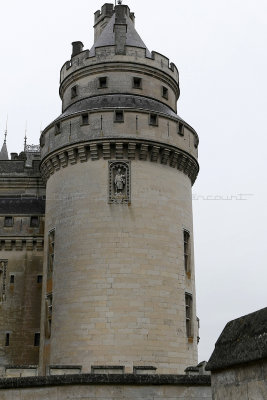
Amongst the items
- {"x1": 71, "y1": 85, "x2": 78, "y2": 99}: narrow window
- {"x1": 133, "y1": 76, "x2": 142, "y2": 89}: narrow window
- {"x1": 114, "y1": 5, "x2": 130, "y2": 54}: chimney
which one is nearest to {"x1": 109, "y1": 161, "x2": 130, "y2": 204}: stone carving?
{"x1": 133, "y1": 76, "x2": 142, "y2": 89}: narrow window

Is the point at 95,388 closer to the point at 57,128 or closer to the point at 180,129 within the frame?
the point at 57,128

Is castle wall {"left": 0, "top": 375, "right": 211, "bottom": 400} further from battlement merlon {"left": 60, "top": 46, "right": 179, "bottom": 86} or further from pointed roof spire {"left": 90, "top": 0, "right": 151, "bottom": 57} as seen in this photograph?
pointed roof spire {"left": 90, "top": 0, "right": 151, "bottom": 57}

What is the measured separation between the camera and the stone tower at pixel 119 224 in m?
20.5

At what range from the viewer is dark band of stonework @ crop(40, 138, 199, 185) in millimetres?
22531

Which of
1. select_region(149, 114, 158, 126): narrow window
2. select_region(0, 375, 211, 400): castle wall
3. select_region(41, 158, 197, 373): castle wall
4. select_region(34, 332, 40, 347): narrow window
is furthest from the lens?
select_region(34, 332, 40, 347): narrow window

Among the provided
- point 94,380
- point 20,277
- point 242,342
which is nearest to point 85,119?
point 20,277

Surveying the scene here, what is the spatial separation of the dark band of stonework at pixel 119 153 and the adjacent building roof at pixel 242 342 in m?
14.9

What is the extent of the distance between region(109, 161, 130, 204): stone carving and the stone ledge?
27.9ft

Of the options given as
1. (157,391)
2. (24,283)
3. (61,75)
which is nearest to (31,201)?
(24,283)

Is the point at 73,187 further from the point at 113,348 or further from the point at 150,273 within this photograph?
the point at 113,348

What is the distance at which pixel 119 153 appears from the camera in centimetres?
2259

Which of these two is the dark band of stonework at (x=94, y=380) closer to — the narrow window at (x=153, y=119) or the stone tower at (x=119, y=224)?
the stone tower at (x=119, y=224)

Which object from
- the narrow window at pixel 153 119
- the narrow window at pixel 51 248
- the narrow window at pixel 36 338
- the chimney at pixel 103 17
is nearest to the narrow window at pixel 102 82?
the narrow window at pixel 153 119

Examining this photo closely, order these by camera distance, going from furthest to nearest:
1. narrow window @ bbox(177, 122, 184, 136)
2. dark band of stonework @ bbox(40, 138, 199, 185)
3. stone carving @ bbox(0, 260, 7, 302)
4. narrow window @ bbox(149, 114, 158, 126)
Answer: stone carving @ bbox(0, 260, 7, 302) < narrow window @ bbox(177, 122, 184, 136) < narrow window @ bbox(149, 114, 158, 126) < dark band of stonework @ bbox(40, 138, 199, 185)
